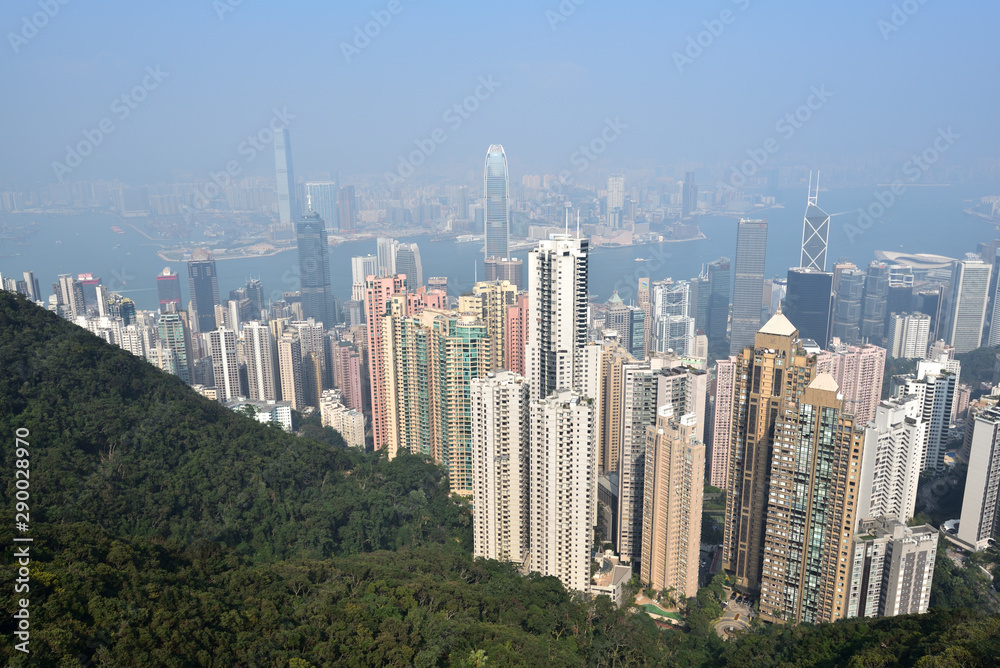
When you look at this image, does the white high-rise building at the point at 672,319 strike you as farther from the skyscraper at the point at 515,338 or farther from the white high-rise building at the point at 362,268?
the white high-rise building at the point at 362,268

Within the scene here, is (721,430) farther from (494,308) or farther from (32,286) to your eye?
(32,286)

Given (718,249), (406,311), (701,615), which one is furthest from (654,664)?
(718,249)

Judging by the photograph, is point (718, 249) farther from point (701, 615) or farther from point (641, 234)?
point (701, 615)

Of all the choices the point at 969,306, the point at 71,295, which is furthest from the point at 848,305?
the point at 71,295

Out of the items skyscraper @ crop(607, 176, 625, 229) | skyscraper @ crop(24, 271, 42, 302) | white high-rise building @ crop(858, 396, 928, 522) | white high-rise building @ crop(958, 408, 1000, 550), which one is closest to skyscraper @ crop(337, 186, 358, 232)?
skyscraper @ crop(607, 176, 625, 229)

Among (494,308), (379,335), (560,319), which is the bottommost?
(379,335)

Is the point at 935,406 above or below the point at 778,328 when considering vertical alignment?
below
